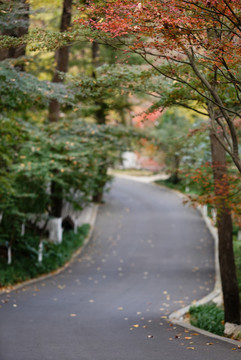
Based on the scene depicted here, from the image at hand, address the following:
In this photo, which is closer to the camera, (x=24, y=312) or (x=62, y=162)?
(x=24, y=312)

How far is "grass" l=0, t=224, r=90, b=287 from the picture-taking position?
15284 mm

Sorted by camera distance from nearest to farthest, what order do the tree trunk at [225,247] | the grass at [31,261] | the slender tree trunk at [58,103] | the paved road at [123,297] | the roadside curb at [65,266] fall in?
the paved road at [123,297]
the tree trunk at [225,247]
the slender tree trunk at [58,103]
the roadside curb at [65,266]
the grass at [31,261]

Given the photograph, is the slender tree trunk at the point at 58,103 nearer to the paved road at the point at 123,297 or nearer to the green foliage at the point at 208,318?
the paved road at the point at 123,297

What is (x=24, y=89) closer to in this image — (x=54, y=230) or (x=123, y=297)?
(x=123, y=297)

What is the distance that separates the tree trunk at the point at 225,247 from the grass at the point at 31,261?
7041mm

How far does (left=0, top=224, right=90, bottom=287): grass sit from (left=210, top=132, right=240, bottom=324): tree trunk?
7.04 m

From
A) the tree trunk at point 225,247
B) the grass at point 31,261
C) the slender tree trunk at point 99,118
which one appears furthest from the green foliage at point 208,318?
the slender tree trunk at point 99,118

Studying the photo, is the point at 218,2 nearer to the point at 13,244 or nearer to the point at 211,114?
the point at 211,114

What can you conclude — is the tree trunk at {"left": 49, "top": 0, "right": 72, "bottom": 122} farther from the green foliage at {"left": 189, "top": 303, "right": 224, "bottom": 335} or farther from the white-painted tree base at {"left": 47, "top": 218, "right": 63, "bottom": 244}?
the green foliage at {"left": 189, "top": 303, "right": 224, "bottom": 335}

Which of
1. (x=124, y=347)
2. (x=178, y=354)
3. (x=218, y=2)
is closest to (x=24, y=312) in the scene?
(x=124, y=347)

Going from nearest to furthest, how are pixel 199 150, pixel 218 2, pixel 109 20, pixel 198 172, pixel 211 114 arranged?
pixel 218 2, pixel 109 20, pixel 211 114, pixel 198 172, pixel 199 150

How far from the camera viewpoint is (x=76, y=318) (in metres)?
10.6

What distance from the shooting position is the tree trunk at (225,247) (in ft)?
34.6

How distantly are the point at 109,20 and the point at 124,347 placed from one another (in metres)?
5.01
